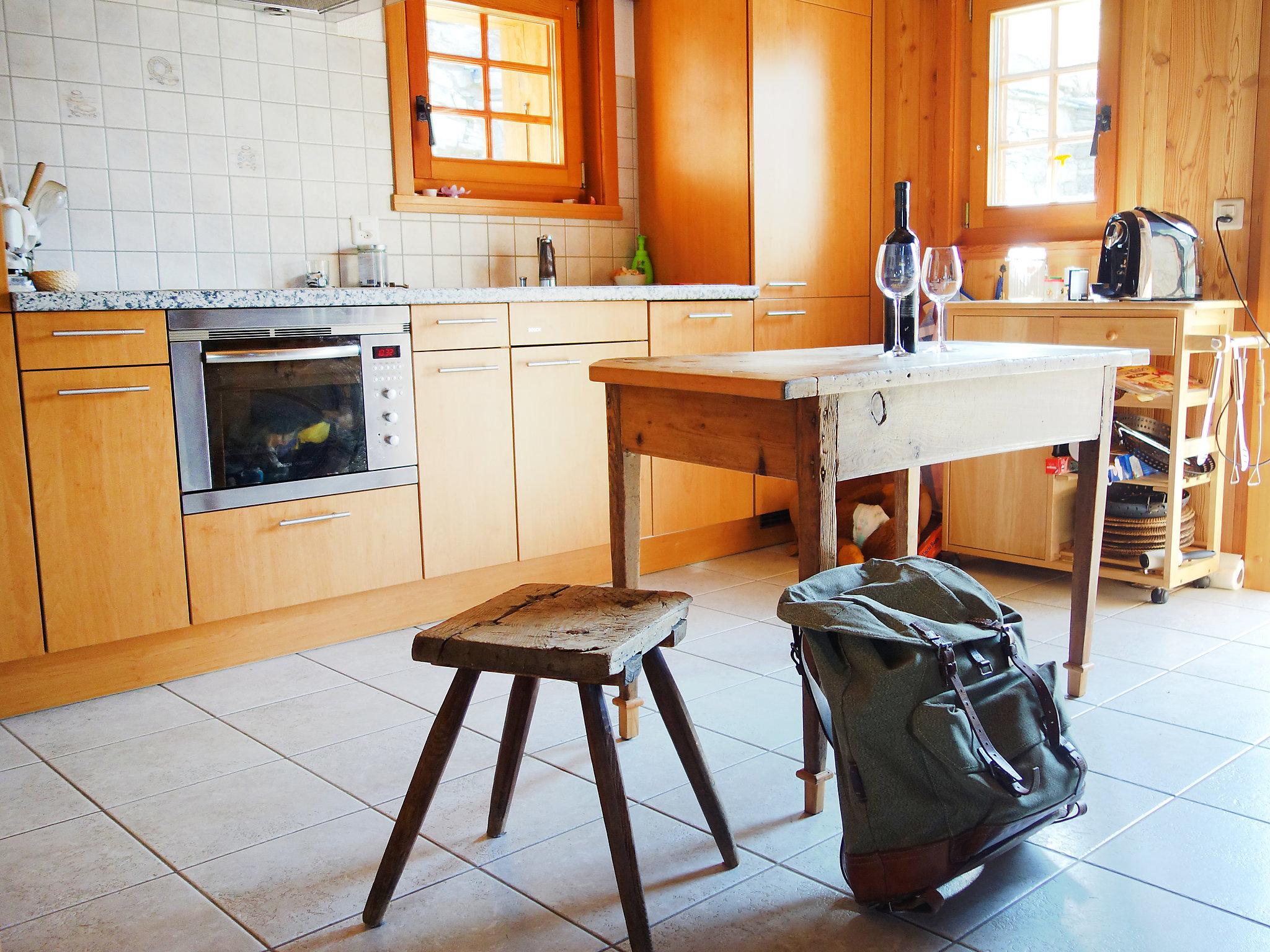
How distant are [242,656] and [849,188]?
2739 millimetres

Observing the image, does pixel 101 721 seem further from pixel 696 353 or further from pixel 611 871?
pixel 696 353

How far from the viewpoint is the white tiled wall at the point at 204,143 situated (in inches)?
120

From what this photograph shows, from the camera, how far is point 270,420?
2898 millimetres

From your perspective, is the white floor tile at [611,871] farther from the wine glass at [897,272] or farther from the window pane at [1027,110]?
the window pane at [1027,110]

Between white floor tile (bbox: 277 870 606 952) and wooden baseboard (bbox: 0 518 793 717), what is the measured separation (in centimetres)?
137

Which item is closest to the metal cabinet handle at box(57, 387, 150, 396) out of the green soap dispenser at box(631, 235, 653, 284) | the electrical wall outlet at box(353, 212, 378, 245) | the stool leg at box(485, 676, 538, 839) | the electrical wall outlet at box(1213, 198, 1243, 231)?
the electrical wall outlet at box(353, 212, 378, 245)

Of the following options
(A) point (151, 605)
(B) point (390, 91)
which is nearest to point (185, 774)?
(A) point (151, 605)

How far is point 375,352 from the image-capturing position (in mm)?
3049

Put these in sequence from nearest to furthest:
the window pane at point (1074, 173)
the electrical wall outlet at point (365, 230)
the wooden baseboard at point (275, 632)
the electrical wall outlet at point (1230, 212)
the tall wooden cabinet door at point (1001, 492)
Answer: the wooden baseboard at point (275, 632) < the electrical wall outlet at point (1230, 212) < the tall wooden cabinet door at point (1001, 492) < the electrical wall outlet at point (365, 230) < the window pane at point (1074, 173)

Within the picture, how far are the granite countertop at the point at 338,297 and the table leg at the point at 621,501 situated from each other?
1.04 meters

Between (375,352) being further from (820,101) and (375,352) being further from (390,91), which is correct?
(820,101)

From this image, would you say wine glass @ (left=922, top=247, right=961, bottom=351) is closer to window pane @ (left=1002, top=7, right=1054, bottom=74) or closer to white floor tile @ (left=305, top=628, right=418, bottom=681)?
white floor tile @ (left=305, top=628, right=418, bottom=681)

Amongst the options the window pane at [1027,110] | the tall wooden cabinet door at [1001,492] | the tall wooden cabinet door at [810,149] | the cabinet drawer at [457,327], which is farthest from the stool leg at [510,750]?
the window pane at [1027,110]

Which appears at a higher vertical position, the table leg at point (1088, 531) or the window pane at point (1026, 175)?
the window pane at point (1026, 175)
